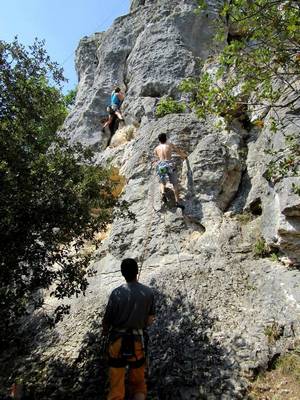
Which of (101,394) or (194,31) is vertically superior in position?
(194,31)

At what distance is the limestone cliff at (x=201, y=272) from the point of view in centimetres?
696

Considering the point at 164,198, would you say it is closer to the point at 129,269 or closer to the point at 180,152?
the point at 180,152

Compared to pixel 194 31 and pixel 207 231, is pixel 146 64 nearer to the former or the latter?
pixel 194 31

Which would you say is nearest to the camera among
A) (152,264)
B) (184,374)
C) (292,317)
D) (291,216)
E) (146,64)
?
(184,374)

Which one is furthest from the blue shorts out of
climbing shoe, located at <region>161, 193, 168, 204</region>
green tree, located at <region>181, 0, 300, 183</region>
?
green tree, located at <region>181, 0, 300, 183</region>

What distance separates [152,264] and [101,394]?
3.62 m

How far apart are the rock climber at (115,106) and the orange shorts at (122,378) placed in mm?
13737

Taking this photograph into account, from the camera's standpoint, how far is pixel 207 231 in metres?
10.2

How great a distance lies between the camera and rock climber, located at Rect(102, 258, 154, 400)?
570cm

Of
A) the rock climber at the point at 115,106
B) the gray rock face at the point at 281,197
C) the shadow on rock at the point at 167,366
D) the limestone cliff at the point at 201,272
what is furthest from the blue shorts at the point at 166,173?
the rock climber at the point at 115,106

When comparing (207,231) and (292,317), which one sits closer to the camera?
(292,317)

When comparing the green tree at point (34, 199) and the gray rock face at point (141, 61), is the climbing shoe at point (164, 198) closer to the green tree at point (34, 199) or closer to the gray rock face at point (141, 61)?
the green tree at point (34, 199)

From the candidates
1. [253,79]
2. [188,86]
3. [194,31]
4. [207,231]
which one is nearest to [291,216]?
[207,231]

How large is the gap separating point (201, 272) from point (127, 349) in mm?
3675
